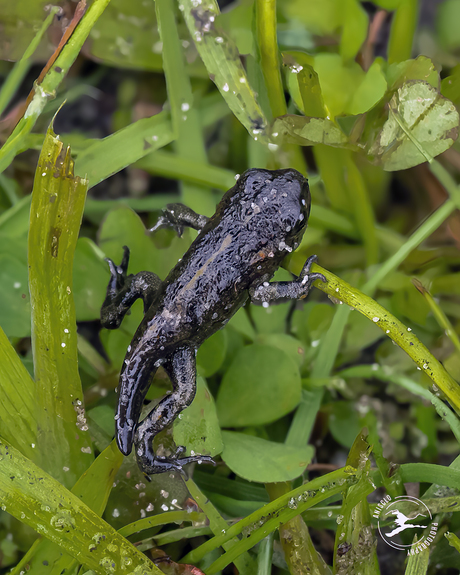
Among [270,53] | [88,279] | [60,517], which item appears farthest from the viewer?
[88,279]

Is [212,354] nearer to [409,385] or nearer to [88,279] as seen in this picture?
[88,279]

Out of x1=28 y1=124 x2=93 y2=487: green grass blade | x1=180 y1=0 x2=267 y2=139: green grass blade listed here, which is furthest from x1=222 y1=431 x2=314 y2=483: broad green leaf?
x1=180 y1=0 x2=267 y2=139: green grass blade

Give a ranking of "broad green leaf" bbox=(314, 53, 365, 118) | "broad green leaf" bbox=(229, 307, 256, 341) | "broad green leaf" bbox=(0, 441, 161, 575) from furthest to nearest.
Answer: "broad green leaf" bbox=(229, 307, 256, 341)
"broad green leaf" bbox=(314, 53, 365, 118)
"broad green leaf" bbox=(0, 441, 161, 575)

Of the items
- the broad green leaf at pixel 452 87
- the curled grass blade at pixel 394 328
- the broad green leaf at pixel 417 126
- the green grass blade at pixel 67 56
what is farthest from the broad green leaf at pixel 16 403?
the broad green leaf at pixel 452 87

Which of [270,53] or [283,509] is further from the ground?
[270,53]

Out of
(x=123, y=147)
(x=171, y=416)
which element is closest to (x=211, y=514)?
(x=171, y=416)

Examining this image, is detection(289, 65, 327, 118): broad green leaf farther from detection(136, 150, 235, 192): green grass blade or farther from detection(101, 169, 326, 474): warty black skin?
detection(136, 150, 235, 192): green grass blade

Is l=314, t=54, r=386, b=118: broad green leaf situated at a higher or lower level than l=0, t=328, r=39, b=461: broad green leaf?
higher
